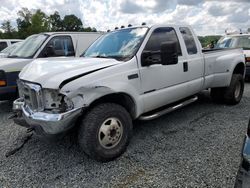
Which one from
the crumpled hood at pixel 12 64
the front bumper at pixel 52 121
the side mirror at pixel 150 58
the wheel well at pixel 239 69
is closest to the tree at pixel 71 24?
the crumpled hood at pixel 12 64

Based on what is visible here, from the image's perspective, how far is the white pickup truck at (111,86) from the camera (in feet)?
10.5

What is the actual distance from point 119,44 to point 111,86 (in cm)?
116

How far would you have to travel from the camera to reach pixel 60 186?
304 cm

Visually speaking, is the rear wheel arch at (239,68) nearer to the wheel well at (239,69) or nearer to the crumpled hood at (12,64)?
the wheel well at (239,69)

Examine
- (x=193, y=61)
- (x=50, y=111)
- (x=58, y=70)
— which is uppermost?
(x=58, y=70)

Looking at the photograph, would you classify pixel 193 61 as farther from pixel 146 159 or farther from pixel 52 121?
pixel 52 121

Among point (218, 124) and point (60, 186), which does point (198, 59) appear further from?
point (60, 186)

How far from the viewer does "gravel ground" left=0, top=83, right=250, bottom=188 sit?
309cm

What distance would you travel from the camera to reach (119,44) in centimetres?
434

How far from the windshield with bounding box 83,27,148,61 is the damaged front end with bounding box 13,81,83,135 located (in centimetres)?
116

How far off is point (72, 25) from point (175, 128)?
66.4 m

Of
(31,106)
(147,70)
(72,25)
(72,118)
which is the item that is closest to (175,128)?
(147,70)

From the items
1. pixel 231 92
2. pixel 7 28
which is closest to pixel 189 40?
pixel 231 92

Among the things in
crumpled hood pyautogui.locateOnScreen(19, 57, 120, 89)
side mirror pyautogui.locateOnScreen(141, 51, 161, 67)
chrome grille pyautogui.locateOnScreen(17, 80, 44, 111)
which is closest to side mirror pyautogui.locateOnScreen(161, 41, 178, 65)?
side mirror pyautogui.locateOnScreen(141, 51, 161, 67)
